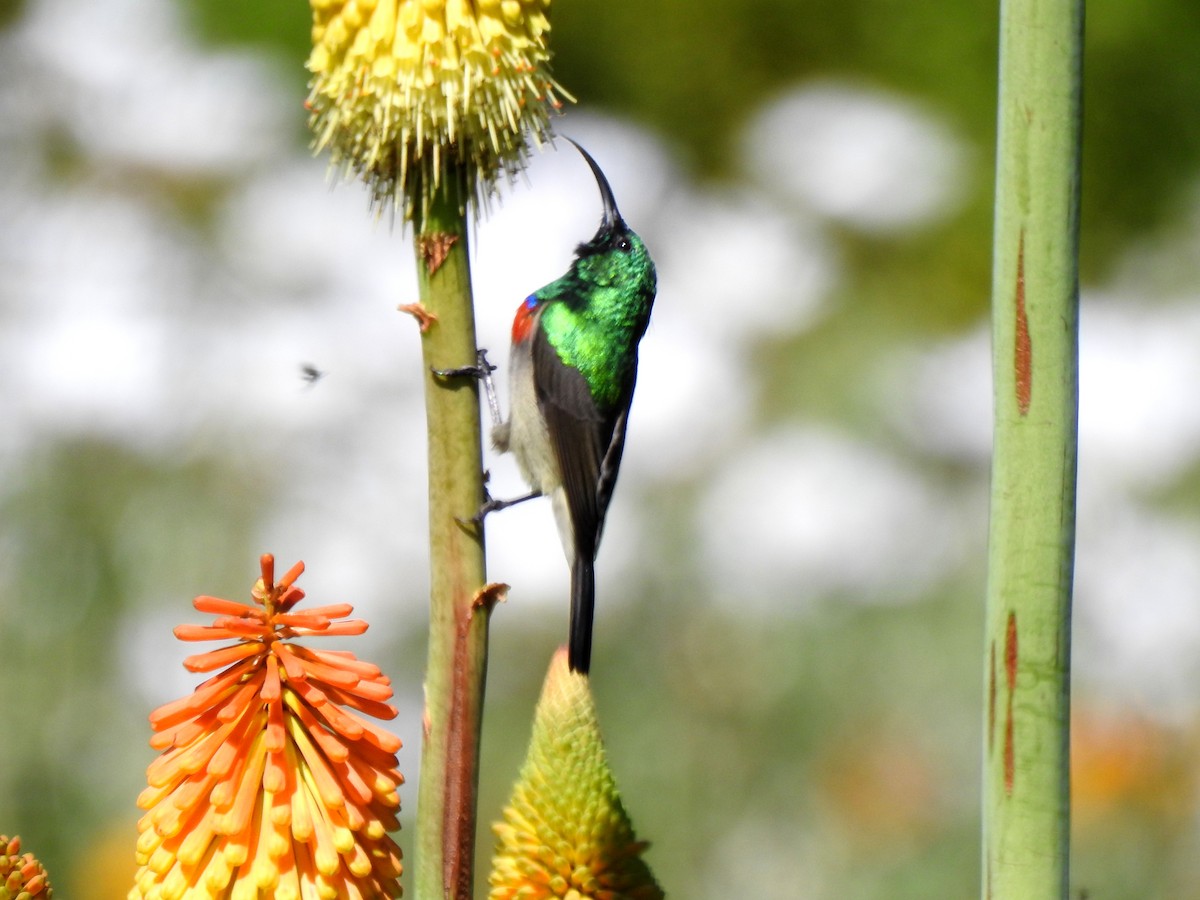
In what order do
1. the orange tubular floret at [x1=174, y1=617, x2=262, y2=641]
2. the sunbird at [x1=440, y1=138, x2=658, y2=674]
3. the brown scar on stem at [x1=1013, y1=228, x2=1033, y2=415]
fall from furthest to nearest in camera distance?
the sunbird at [x1=440, y1=138, x2=658, y2=674] < the orange tubular floret at [x1=174, y1=617, x2=262, y2=641] < the brown scar on stem at [x1=1013, y1=228, x2=1033, y2=415]

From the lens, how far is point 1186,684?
3.63m

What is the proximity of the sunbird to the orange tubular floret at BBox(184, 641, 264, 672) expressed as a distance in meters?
1.42

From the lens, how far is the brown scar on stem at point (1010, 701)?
807 mm

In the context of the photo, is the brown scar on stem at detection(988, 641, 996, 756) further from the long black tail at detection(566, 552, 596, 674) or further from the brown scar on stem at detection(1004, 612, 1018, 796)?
the long black tail at detection(566, 552, 596, 674)

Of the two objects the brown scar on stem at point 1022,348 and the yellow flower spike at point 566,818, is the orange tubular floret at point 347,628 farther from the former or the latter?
the brown scar on stem at point 1022,348

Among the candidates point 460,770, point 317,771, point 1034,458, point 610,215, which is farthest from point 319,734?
point 610,215

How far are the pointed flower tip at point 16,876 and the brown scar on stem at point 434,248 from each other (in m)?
0.46

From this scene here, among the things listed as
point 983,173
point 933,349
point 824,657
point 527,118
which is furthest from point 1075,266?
point 983,173

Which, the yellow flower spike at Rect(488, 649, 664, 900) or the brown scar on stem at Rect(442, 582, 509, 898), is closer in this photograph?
the brown scar on stem at Rect(442, 582, 509, 898)

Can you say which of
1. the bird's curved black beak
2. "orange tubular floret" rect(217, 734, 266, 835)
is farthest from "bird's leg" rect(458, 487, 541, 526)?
the bird's curved black beak

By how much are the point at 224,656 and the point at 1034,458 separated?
1.81 ft

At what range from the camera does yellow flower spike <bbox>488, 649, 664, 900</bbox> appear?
97 centimetres

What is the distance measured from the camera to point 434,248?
86cm

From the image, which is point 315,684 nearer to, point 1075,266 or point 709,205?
point 1075,266
